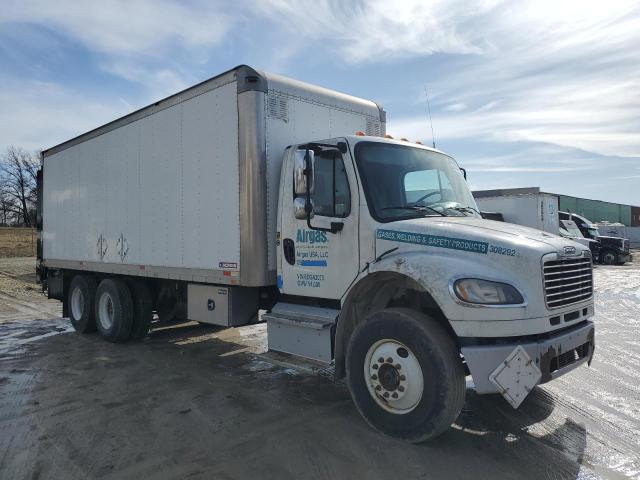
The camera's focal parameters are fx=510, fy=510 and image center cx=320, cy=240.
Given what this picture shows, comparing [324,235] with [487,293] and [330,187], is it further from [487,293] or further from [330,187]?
[487,293]

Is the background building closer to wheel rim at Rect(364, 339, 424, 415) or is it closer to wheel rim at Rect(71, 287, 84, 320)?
wheel rim at Rect(71, 287, 84, 320)

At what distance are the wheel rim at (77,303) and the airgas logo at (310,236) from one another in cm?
615

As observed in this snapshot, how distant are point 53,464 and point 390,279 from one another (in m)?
3.22

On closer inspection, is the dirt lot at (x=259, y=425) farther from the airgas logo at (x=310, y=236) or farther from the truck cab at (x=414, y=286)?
the airgas logo at (x=310, y=236)

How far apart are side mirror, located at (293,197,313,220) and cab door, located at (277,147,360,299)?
0.11m

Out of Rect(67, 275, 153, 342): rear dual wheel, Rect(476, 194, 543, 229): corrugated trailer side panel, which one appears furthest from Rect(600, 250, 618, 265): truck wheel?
Rect(67, 275, 153, 342): rear dual wheel

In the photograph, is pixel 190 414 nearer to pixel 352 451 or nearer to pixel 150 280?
pixel 352 451

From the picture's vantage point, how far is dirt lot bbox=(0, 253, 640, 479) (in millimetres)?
3924

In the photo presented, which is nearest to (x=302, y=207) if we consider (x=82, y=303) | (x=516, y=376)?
(x=516, y=376)

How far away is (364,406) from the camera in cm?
459

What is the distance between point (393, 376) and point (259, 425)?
4.65ft

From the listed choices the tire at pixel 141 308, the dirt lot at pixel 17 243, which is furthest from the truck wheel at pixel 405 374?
the dirt lot at pixel 17 243

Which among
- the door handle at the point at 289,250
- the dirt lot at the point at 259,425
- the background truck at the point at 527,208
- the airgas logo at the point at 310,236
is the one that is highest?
the background truck at the point at 527,208

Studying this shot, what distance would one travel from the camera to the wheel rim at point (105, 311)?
29.8 ft
